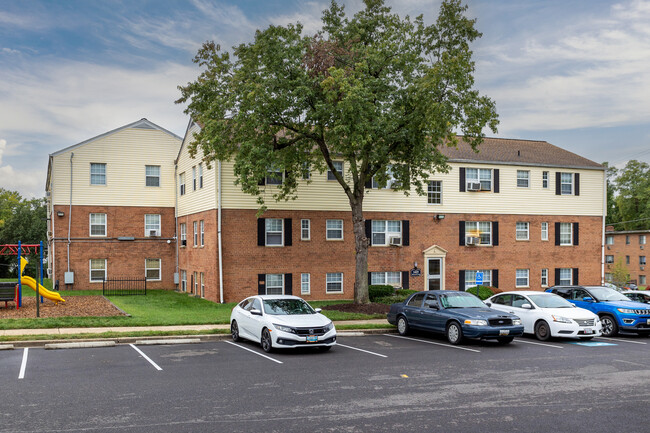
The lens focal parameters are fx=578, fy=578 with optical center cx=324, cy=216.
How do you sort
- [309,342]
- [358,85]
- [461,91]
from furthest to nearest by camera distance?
[461,91], [358,85], [309,342]

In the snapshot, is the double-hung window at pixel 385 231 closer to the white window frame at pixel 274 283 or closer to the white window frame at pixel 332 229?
the white window frame at pixel 332 229

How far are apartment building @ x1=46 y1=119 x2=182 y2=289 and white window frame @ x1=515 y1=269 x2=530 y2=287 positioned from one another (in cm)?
2139

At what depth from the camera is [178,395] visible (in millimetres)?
9961


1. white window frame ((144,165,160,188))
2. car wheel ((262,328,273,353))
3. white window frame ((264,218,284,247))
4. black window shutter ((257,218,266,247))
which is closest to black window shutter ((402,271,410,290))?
white window frame ((264,218,284,247))

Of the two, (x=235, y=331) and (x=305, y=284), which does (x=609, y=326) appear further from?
(x=305, y=284)

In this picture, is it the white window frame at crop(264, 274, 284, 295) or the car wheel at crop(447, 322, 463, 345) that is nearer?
the car wheel at crop(447, 322, 463, 345)

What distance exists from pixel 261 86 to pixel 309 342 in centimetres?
1093

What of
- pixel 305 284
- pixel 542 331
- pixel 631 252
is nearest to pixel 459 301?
pixel 542 331

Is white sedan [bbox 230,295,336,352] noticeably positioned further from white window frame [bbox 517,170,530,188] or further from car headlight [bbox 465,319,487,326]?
white window frame [bbox 517,170,530,188]

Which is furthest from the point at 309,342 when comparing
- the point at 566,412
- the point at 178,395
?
the point at 566,412

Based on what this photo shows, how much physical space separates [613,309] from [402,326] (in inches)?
288

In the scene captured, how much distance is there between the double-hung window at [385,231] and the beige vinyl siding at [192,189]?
9.03 meters

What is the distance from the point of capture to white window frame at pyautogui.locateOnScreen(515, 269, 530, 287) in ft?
115

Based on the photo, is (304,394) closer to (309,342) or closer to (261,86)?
(309,342)
